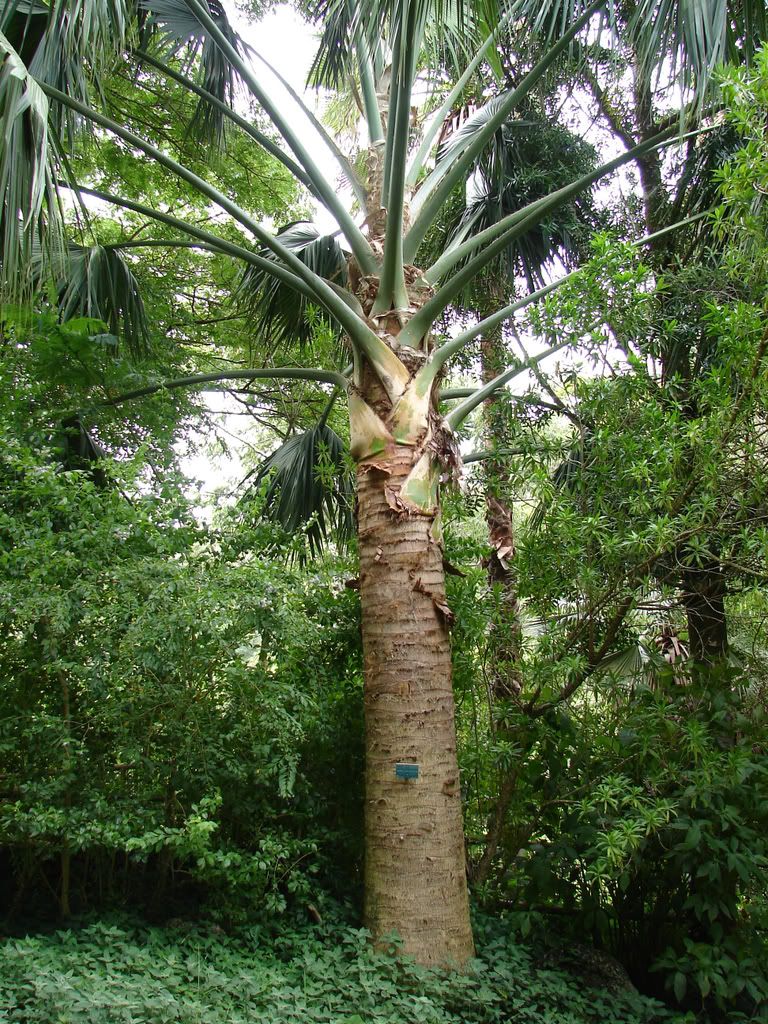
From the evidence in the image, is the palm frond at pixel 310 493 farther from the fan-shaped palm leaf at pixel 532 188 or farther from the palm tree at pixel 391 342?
the fan-shaped palm leaf at pixel 532 188

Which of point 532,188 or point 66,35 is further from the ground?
point 532,188

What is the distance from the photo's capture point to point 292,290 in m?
6.72

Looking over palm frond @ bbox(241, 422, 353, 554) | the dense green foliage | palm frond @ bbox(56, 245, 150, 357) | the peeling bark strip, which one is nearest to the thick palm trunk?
the peeling bark strip

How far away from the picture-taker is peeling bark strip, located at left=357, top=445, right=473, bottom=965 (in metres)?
3.87

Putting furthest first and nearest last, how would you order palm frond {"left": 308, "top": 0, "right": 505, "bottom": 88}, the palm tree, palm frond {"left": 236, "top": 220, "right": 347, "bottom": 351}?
1. palm frond {"left": 236, "top": 220, "right": 347, "bottom": 351}
2. the palm tree
3. palm frond {"left": 308, "top": 0, "right": 505, "bottom": 88}

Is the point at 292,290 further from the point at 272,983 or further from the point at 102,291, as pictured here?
the point at 272,983

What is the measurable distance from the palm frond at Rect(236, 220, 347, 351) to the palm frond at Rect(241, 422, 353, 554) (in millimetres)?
1055

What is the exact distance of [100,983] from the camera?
312 centimetres

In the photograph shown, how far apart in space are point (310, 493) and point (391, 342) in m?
1.76

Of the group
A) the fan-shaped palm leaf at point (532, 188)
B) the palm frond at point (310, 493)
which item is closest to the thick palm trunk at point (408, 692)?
the palm frond at point (310, 493)

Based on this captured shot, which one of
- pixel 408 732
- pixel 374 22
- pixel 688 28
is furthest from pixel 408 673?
pixel 688 28

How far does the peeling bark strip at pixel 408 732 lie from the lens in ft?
12.7

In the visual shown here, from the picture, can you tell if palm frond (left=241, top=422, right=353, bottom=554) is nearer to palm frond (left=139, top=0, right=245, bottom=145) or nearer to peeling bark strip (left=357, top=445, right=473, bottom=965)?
peeling bark strip (left=357, top=445, right=473, bottom=965)

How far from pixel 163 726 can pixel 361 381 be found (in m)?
2.11
